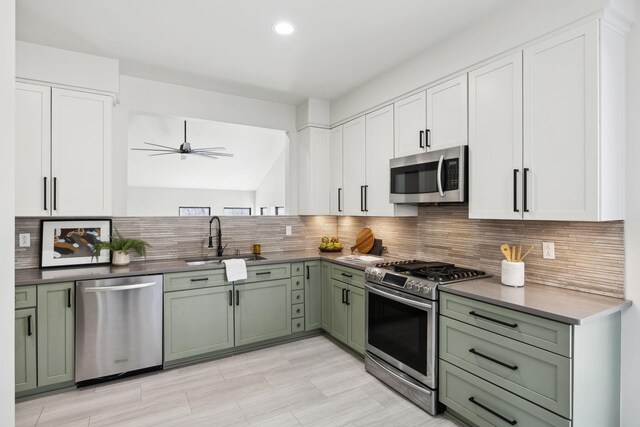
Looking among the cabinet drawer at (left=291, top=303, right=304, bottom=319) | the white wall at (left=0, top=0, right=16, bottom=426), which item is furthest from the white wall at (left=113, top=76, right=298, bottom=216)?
the white wall at (left=0, top=0, right=16, bottom=426)

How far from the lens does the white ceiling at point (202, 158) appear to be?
6365mm

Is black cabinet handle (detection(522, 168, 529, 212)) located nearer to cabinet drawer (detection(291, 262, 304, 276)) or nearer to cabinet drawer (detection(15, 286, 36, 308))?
cabinet drawer (detection(291, 262, 304, 276))

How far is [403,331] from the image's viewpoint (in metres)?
2.60

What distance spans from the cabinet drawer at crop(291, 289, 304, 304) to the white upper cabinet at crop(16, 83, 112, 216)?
185 centimetres

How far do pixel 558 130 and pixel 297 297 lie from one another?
2.66 metres

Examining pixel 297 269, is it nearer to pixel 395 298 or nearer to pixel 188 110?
pixel 395 298

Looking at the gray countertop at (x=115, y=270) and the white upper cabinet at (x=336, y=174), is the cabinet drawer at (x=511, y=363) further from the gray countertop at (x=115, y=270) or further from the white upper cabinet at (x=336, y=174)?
the white upper cabinet at (x=336, y=174)

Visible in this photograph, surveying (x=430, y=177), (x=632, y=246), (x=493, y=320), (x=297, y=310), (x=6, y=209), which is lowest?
(x=297, y=310)

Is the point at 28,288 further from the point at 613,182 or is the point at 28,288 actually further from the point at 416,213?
the point at 613,182

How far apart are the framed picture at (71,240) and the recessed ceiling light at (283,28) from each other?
7.49 feet

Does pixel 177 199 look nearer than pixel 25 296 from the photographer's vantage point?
No

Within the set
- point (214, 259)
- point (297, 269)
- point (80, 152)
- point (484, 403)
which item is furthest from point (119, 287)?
point (484, 403)

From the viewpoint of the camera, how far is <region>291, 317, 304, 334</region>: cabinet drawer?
11.8 ft

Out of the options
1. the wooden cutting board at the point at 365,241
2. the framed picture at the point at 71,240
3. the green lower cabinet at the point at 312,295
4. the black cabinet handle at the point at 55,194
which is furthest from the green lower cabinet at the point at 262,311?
the black cabinet handle at the point at 55,194
